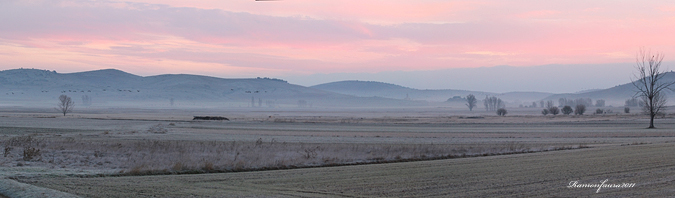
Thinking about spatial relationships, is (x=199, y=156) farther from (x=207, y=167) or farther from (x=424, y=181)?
(x=424, y=181)

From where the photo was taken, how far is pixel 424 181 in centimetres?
1506

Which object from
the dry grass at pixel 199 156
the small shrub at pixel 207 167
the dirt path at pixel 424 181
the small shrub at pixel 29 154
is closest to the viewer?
the dirt path at pixel 424 181

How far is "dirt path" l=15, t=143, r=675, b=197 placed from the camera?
12867 mm

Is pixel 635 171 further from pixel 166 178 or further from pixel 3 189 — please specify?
pixel 3 189

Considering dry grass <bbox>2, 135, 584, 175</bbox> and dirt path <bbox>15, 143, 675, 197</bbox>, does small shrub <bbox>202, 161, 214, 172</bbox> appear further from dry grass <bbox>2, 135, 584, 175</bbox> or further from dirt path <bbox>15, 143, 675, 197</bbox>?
dirt path <bbox>15, 143, 675, 197</bbox>

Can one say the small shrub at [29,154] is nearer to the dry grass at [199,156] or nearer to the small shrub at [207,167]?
the dry grass at [199,156]

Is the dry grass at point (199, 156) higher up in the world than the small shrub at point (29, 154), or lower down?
lower down

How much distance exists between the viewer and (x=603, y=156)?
19.9m

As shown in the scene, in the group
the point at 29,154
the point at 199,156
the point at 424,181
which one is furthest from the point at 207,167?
the point at 424,181

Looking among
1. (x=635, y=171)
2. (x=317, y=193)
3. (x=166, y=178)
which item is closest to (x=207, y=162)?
(x=166, y=178)

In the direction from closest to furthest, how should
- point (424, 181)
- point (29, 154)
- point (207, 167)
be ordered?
point (424, 181) < point (207, 167) < point (29, 154)

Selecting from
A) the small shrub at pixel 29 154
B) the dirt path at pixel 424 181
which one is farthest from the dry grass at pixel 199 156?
the dirt path at pixel 424 181

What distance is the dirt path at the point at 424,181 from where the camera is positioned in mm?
12867

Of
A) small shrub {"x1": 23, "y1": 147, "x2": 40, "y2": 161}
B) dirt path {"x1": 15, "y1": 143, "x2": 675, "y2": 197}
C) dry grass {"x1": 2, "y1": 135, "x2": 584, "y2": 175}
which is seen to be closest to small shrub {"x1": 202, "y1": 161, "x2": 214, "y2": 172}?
dry grass {"x1": 2, "y1": 135, "x2": 584, "y2": 175}
